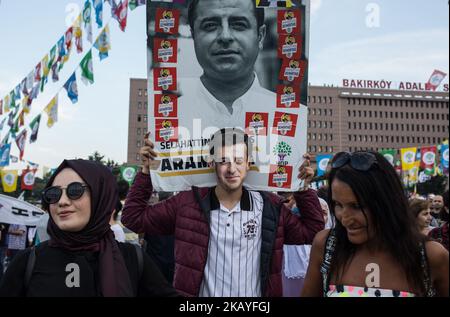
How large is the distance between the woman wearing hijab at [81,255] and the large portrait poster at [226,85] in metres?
0.93

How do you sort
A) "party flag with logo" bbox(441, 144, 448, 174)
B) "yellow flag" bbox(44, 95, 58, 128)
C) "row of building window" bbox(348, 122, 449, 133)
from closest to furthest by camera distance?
"yellow flag" bbox(44, 95, 58, 128) → "party flag with logo" bbox(441, 144, 448, 174) → "row of building window" bbox(348, 122, 449, 133)

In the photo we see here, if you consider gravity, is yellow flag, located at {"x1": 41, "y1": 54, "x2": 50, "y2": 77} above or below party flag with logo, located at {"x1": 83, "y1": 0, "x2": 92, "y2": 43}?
below

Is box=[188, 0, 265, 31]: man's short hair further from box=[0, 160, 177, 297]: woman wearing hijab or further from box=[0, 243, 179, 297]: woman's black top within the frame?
box=[0, 243, 179, 297]: woman's black top

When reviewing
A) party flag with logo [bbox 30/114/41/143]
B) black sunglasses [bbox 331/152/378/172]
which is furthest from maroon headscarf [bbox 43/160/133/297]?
party flag with logo [bbox 30/114/41/143]

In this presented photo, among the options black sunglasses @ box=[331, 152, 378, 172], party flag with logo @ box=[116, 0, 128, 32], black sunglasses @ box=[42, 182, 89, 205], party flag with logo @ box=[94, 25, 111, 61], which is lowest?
black sunglasses @ box=[42, 182, 89, 205]

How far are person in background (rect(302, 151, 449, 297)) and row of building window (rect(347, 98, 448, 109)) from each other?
12192cm

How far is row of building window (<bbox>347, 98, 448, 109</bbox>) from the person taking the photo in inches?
4621

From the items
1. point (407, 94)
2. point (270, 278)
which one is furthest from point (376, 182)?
point (407, 94)

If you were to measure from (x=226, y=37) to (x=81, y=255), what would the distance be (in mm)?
1796

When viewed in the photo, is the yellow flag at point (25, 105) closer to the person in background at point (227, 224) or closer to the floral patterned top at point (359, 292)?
the person in background at point (227, 224)

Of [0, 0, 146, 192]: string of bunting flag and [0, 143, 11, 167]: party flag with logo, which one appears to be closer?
[0, 0, 146, 192]: string of bunting flag

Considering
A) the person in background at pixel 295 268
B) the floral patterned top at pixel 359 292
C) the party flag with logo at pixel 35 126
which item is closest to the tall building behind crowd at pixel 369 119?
the party flag with logo at pixel 35 126

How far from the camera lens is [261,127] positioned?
3051 millimetres
